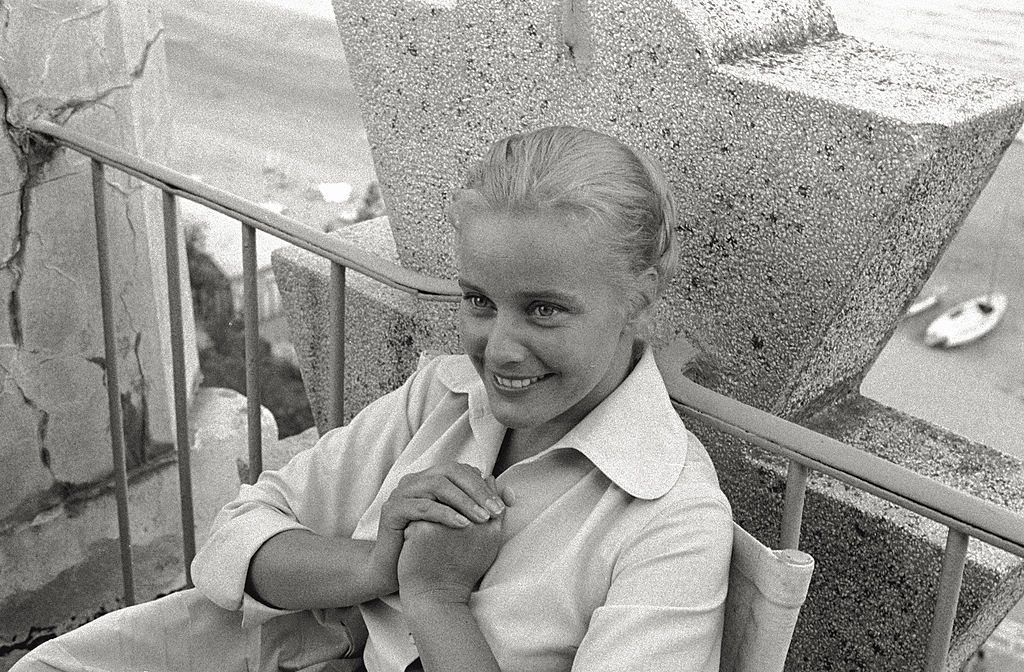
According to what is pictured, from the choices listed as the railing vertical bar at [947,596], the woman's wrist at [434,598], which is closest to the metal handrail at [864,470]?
the railing vertical bar at [947,596]

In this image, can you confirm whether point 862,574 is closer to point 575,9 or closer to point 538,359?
point 538,359

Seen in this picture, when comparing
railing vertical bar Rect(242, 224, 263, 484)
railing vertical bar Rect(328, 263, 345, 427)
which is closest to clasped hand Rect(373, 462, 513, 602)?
railing vertical bar Rect(328, 263, 345, 427)

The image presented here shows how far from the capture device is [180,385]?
7.45 ft

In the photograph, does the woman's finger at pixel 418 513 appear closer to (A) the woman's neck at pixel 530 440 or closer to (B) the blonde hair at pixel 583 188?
(A) the woman's neck at pixel 530 440

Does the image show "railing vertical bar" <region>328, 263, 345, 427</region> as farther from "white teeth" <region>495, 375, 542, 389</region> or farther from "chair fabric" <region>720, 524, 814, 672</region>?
"chair fabric" <region>720, 524, 814, 672</region>

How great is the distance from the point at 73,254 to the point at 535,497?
1397mm

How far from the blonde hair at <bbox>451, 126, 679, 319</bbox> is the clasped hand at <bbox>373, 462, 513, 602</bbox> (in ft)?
0.94

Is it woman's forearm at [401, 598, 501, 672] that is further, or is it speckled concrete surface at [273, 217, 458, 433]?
speckled concrete surface at [273, 217, 458, 433]

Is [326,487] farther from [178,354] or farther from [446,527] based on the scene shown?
[178,354]

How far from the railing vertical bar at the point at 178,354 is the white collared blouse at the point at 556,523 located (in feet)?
1.86

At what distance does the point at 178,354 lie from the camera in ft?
7.40

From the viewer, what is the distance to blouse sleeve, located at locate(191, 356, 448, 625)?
167 centimetres

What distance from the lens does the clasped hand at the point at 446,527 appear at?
4.76 feet

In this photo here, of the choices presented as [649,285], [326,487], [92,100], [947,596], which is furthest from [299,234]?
[947,596]
